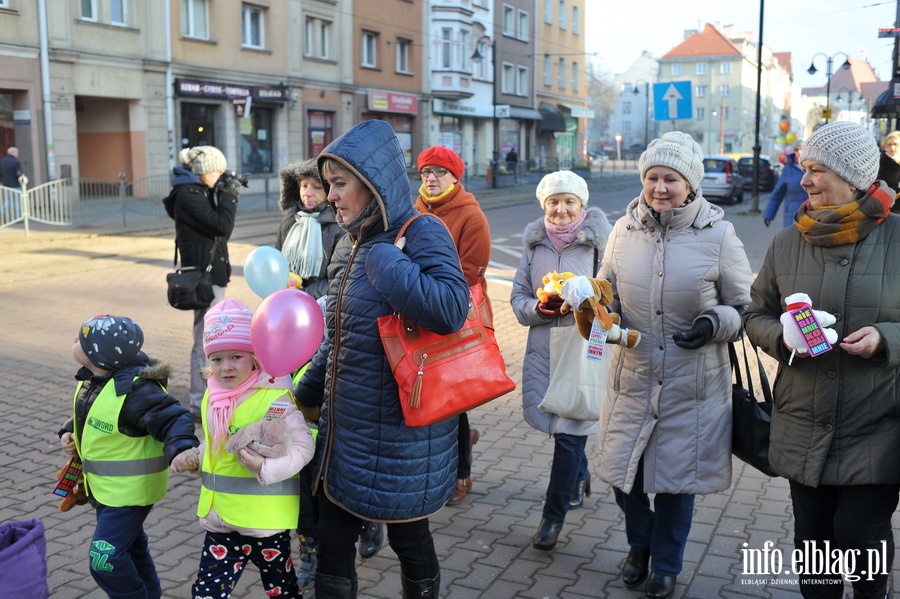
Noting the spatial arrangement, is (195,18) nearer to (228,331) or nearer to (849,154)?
(228,331)

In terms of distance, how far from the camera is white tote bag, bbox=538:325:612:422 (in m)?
4.57

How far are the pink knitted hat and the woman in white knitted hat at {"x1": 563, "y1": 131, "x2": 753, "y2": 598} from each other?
4.56ft

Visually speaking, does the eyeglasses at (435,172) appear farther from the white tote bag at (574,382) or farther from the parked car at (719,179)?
the parked car at (719,179)

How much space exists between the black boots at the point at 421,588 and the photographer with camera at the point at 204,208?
3.54 meters

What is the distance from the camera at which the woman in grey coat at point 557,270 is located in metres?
4.62

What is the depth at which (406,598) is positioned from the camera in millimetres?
3328

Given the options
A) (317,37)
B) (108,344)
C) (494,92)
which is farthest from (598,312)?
(494,92)

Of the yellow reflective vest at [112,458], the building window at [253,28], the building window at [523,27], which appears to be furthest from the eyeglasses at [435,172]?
the building window at [523,27]

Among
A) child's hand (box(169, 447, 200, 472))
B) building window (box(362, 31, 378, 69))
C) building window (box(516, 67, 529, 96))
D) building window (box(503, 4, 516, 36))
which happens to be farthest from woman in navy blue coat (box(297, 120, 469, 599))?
A: building window (box(516, 67, 529, 96))

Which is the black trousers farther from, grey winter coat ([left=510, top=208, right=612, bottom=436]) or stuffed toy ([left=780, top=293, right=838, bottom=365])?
grey winter coat ([left=510, top=208, right=612, bottom=436])

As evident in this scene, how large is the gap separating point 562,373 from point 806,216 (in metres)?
1.68

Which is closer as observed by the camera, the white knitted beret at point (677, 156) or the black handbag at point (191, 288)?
the white knitted beret at point (677, 156)

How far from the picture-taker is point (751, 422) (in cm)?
377

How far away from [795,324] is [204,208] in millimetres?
4335
